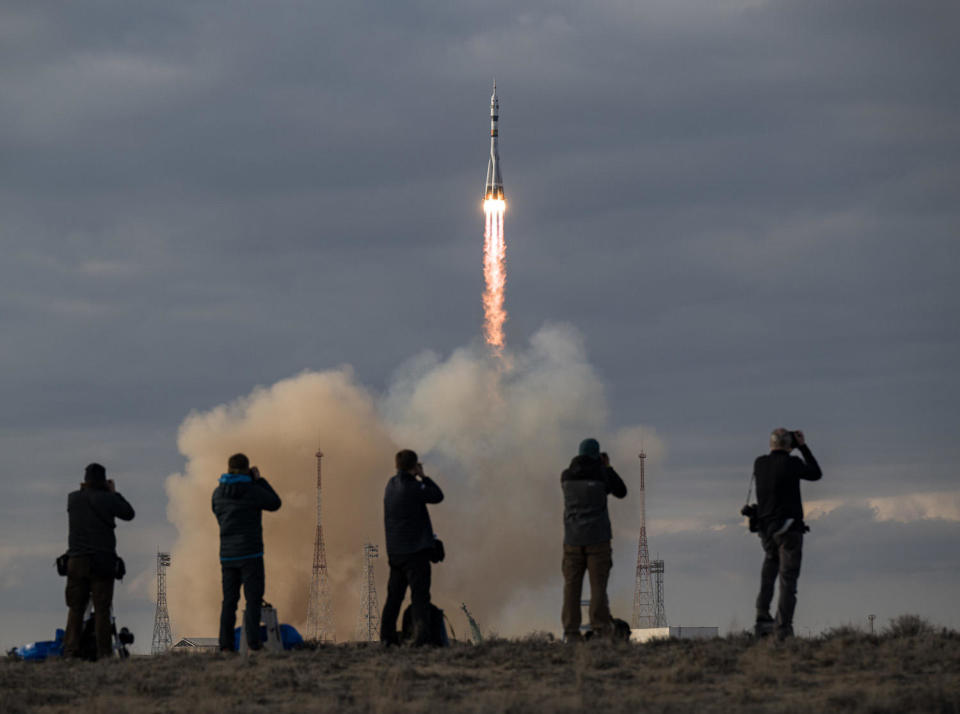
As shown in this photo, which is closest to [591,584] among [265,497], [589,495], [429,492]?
[589,495]

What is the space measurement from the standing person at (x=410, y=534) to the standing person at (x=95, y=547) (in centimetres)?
468

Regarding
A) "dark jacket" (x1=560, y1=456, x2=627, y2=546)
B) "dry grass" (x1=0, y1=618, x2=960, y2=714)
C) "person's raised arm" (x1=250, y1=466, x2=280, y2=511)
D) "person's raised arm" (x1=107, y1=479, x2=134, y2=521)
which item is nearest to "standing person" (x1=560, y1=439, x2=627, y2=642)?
"dark jacket" (x1=560, y1=456, x2=627, y2=546)

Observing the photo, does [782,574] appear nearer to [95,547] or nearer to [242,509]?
[242,509]

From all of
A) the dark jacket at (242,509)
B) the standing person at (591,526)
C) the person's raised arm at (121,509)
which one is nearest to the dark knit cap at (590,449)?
the standing person at (591,526)

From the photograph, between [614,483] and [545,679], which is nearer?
[545,679]

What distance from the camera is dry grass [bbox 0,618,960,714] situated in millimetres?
22656

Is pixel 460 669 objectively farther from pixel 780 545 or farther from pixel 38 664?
pixel 38 664

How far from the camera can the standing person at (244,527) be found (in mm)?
27469

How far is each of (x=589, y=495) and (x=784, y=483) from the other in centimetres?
325

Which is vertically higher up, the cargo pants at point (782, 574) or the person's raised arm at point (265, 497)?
the person's raised arm at point (265, 497)

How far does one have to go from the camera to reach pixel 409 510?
2791 cm

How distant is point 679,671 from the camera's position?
24.5 m

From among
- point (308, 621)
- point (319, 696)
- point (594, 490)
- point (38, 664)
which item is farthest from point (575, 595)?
point (308, 621)

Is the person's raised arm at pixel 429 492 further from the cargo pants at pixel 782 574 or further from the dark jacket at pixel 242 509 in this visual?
the cargo pants at pixel 782 574
